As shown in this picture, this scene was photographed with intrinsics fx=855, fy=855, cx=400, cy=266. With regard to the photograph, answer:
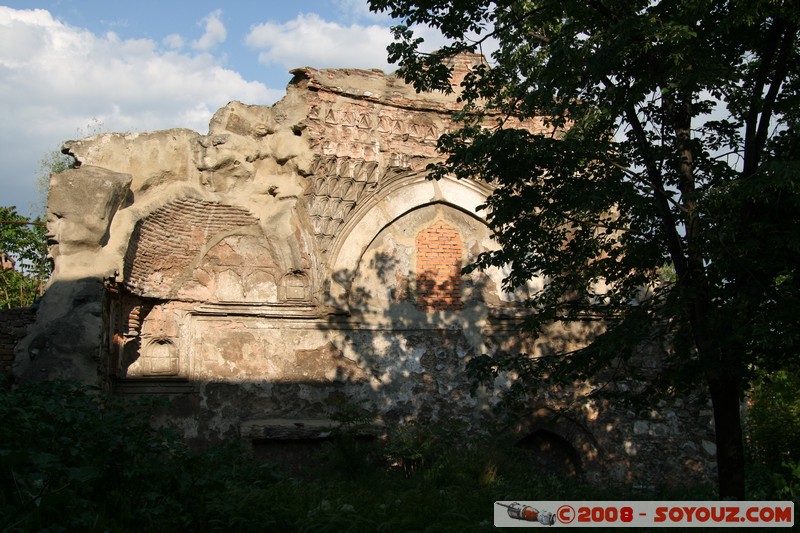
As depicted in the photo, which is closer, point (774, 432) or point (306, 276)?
point (306, 276)

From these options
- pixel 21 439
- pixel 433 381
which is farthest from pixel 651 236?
pixel 21 439

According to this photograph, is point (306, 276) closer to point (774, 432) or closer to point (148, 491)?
point (148, 491)

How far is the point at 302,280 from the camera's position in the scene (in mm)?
9734

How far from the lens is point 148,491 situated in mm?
5031

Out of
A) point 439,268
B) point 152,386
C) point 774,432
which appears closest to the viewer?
point 152,386

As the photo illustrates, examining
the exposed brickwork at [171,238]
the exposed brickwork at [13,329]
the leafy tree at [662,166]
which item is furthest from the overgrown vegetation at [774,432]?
the exposed brickwork at [13,329]

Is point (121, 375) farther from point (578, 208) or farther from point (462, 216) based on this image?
point (578, 208)

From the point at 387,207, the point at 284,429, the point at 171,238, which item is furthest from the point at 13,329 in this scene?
the point at 387,207

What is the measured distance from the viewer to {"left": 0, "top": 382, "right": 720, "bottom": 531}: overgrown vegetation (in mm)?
4242

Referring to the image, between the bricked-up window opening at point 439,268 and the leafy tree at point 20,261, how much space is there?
22.2 feet

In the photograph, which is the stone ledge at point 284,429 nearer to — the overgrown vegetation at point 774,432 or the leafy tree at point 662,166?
the leafy tree at point 662,166

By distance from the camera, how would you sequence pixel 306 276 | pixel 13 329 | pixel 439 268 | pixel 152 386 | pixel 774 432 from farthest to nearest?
pixel 774 432
pixel 439 268
pixel 306 276
pixel 152 386
pixel 13 329

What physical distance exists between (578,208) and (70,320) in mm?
4818

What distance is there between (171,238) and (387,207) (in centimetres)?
253
